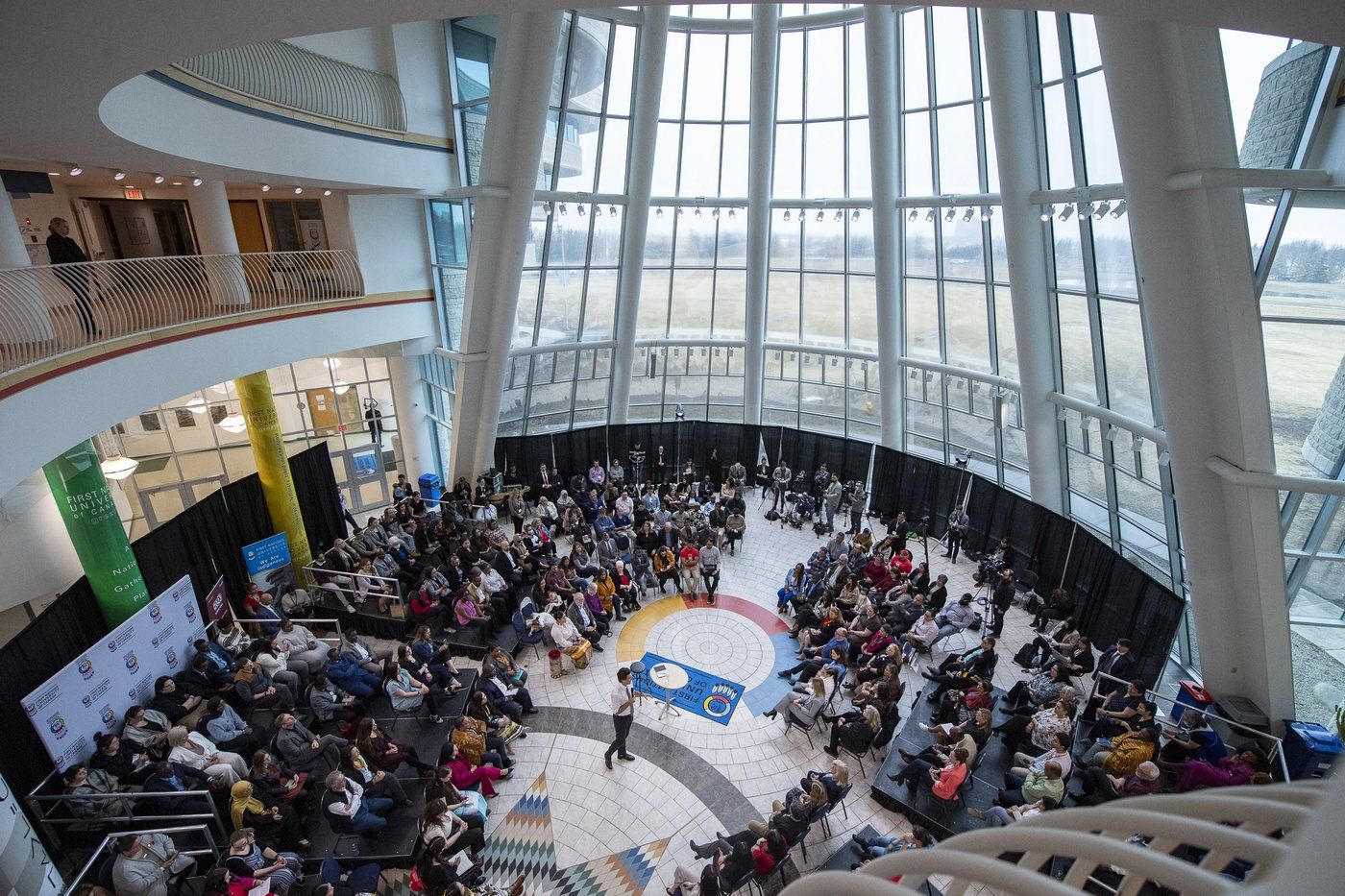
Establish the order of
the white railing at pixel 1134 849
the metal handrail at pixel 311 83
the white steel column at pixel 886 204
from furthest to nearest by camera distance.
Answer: the white steel column at pixel 886 204, the metal handrail at pixel 311 83, the white railing at pixel 1134 849

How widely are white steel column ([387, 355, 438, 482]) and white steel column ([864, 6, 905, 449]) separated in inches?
510

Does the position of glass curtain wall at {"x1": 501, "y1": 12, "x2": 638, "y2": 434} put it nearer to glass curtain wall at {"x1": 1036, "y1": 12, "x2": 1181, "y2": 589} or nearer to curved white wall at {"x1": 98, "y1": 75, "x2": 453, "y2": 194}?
curved white wall at {"x1": 98, "y1": 75, "x2": 453, "y2": 194}

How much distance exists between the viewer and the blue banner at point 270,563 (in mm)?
12836

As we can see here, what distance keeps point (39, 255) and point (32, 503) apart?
4.71 m

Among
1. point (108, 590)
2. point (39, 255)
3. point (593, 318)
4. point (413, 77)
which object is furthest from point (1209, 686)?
point (39, 255)

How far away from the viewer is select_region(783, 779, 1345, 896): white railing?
1.56 meters

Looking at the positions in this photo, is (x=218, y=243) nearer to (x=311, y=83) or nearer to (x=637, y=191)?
(x=311, y=83)

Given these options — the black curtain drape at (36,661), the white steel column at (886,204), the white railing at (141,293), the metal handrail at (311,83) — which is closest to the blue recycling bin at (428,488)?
the white railing at (141,293)

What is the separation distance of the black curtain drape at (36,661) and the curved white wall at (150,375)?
2.79 meters

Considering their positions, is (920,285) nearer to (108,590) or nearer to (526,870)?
(526,870)

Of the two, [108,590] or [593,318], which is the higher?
[593,318]

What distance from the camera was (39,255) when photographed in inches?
492

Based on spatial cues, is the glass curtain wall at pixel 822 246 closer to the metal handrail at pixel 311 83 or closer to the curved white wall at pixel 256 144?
the curved white wall at pixel 256 144

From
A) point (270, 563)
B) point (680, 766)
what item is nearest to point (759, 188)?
point (680, 766)
